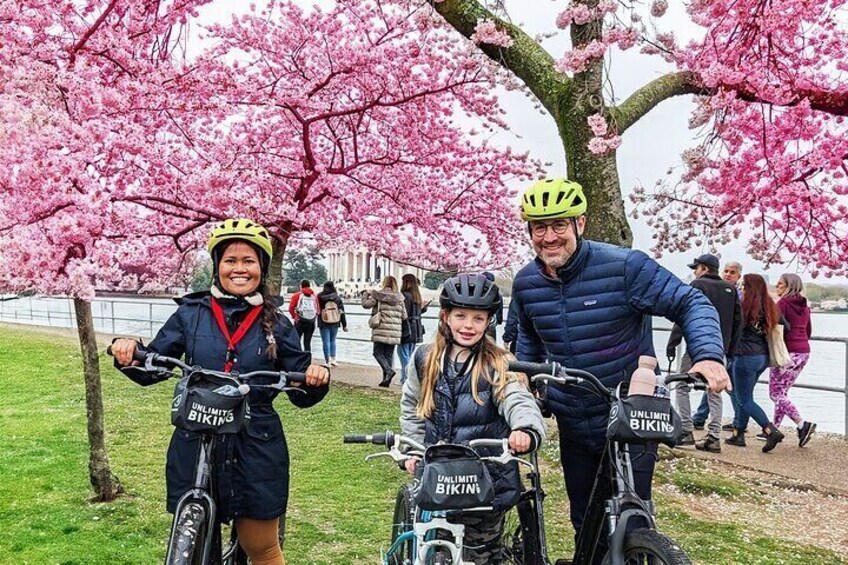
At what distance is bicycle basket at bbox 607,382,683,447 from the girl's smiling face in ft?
2.10

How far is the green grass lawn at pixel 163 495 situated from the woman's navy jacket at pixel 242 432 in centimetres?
178

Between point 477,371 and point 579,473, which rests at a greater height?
point 477,371

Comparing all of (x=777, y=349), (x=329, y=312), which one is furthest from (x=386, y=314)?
(x=777, y=349)

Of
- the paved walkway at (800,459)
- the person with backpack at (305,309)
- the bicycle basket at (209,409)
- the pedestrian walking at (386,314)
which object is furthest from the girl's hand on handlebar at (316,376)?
the person with backpack at (305,309)

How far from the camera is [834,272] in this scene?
10.2 m

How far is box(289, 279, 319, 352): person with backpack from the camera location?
12141 millimetres

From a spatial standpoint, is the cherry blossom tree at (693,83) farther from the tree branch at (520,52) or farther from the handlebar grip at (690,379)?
the handlebar grip at (690,379)

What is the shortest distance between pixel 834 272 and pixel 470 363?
935 centimetres

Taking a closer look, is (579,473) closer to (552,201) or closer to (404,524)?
(404,524)

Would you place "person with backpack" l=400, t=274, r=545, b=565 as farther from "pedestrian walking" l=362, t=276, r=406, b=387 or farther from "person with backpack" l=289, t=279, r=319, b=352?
"person with backpack" l=289, t=279, r=319, b=352

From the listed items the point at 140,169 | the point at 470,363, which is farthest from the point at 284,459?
the point at 140,169

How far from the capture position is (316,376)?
8.88 feet

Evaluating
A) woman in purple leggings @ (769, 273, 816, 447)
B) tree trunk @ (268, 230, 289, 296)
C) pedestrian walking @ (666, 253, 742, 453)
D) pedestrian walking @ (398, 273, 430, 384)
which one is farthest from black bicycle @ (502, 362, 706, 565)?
pedestrian walking @ (398, 273, 430, 384)

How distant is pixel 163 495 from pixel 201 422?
12.1ft
